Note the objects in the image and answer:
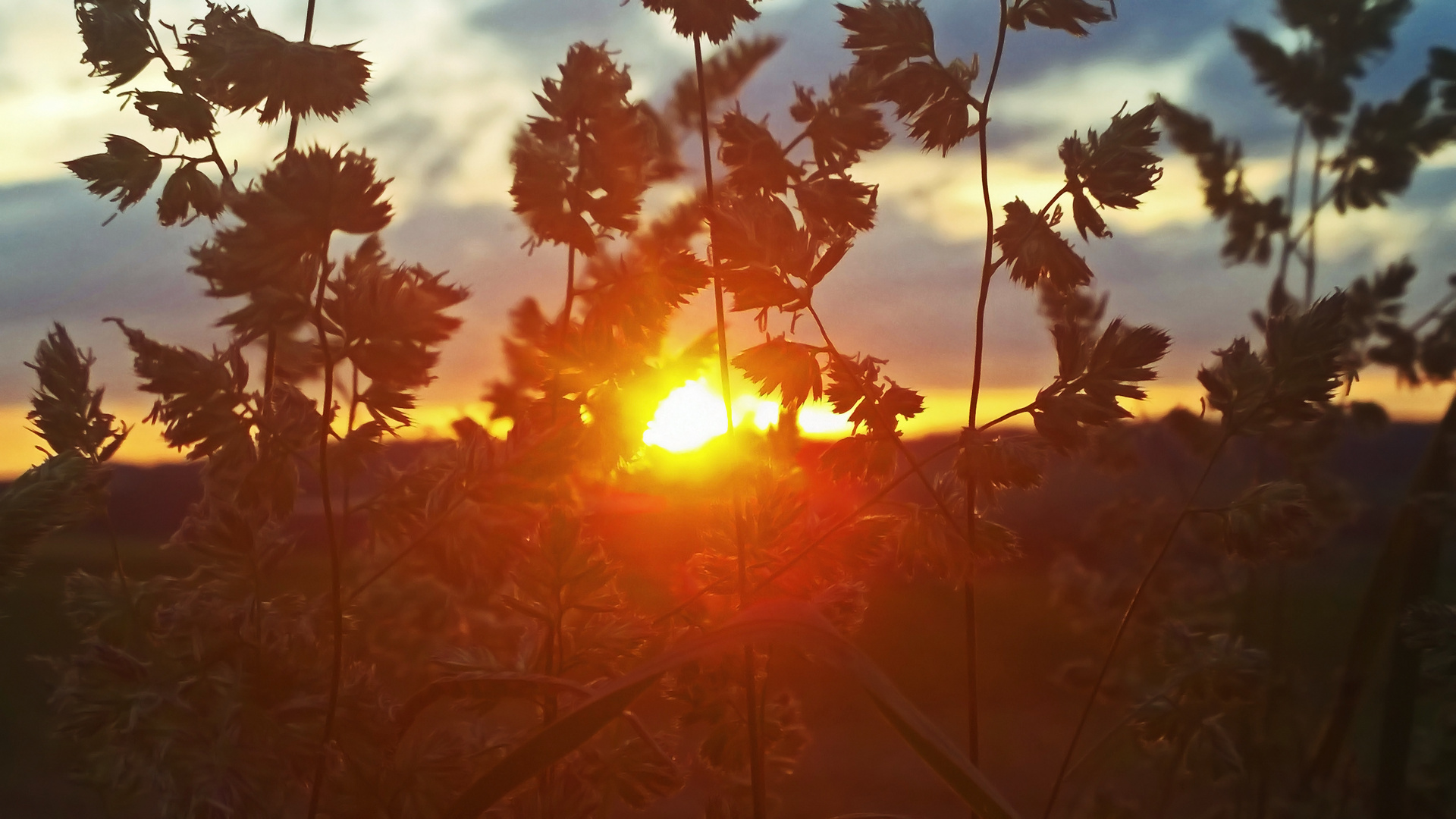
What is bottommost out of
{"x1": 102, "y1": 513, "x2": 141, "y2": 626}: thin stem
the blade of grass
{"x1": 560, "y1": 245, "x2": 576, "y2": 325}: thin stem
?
the blade of grass

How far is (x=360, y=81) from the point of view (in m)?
1.44

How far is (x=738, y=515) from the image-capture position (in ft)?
5.17

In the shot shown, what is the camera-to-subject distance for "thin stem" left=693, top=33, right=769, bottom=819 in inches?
57.4

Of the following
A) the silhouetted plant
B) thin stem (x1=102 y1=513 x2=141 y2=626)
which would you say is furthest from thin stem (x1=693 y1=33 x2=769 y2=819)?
thin stem (x1=102 y1=513 x2=141 y2=626)

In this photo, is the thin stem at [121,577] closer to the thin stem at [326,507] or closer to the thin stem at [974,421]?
the thin stem at [326,507]

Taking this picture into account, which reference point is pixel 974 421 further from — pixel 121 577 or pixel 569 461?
pixel 121 577

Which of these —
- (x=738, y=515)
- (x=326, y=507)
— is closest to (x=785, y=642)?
(x=738, y=515)

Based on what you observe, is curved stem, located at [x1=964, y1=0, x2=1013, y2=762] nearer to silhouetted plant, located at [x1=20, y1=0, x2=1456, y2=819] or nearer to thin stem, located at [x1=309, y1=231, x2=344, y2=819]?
silhouetted plant, located at [x1=20, y1=0, x2=1456, y2=819]

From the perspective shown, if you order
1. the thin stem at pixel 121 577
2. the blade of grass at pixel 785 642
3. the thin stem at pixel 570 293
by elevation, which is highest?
the thin stem at pixel 570 293

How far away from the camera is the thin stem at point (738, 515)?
1.46 meters

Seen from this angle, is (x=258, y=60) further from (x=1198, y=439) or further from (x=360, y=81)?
(x=1198, y=439)

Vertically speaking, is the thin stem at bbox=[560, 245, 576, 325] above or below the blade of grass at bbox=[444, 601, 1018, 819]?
above

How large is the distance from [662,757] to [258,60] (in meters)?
1.17

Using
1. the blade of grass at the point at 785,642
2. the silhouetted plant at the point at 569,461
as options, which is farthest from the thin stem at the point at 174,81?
the blade of grass at the point at 785,642
